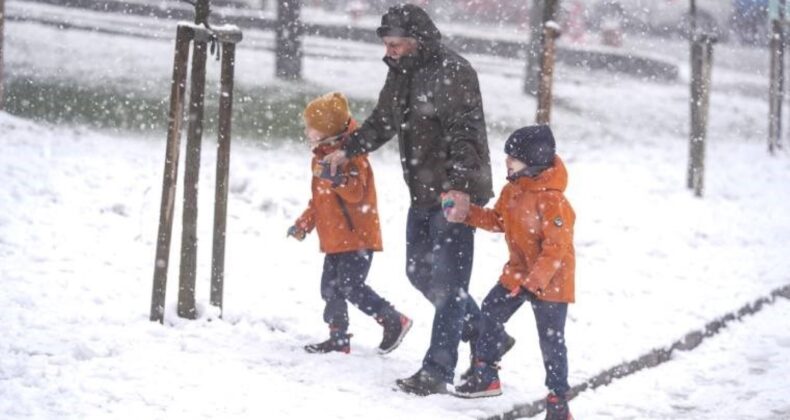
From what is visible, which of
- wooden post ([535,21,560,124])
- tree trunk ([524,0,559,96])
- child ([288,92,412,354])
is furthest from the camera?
tree trunk ([524,0,559,96])

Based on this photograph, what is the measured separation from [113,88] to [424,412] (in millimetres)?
9532

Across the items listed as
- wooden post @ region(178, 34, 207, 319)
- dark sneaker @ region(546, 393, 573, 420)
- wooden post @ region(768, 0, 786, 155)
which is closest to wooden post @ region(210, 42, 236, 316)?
wooden post @ region(178, 34, 207, 319)

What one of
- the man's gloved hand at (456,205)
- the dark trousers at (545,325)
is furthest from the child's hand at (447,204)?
the dark trousers at (545,325)

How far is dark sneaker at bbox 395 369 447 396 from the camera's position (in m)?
5.88

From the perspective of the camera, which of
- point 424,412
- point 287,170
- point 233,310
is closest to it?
point 424,412

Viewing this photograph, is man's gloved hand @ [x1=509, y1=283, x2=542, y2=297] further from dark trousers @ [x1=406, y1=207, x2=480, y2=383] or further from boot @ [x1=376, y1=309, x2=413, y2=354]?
boot @ [x1=376, y1=309, x2=413, y2=354]

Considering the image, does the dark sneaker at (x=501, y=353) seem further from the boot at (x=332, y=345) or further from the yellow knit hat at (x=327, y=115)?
the yellow knit hat at (x=327, y=115)

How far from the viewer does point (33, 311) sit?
6414 millimetres

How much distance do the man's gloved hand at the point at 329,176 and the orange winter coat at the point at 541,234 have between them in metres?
0.93

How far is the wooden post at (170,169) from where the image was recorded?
20.7 ft

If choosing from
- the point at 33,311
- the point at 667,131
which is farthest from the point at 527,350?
the point at 667,131

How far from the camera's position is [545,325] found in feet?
18.4

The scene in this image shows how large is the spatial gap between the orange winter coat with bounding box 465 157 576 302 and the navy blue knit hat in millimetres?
73

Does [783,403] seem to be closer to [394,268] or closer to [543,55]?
[394,268]
